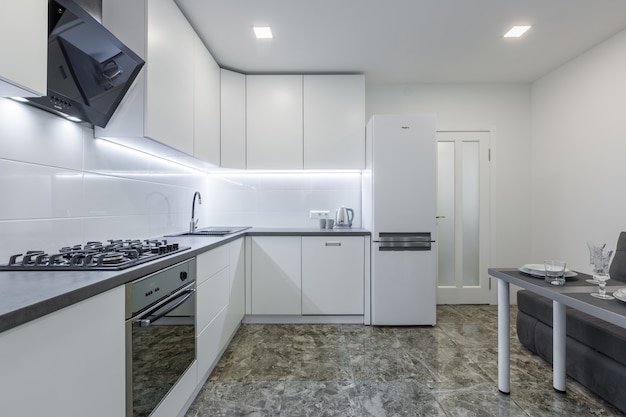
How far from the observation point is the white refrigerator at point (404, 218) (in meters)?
3.14

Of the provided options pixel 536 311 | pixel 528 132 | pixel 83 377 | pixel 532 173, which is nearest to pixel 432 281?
pixel 536 311

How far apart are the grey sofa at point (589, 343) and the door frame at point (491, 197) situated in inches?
48.2

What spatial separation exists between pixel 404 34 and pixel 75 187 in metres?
2.66

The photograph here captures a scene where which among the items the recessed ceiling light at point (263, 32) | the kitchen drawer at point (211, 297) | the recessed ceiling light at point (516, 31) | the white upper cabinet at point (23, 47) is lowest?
the kitchen drawer at point (211, 297)

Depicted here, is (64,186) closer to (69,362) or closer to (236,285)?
(69,362)

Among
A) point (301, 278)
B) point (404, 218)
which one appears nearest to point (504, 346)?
point (404, 218)

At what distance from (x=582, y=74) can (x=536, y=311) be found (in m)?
2.38

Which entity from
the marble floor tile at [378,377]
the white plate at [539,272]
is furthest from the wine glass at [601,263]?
the marble floor tile at [378,377]

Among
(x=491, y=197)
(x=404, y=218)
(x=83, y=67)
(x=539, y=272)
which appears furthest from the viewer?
(x=491, y=197)

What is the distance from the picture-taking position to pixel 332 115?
3479mm

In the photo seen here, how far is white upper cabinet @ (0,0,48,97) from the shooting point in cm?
99

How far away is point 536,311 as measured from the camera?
2.50 m

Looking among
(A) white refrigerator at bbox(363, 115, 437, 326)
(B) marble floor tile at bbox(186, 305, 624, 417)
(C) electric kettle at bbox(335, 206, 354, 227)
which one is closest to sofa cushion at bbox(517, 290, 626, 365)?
(B) marble floor tile at bbox(186, 305, 624, 417)

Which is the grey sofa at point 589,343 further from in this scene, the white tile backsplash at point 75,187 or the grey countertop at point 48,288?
the white tile backsplash at point 75,187
